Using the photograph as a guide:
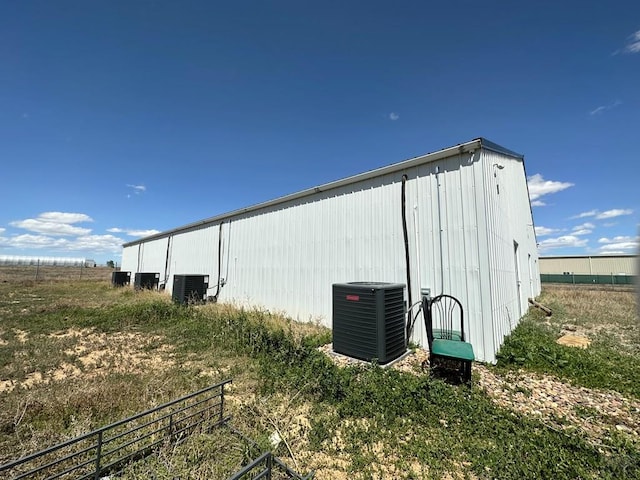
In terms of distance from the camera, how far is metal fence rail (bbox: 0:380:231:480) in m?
2.20

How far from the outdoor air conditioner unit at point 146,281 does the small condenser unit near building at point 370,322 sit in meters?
14.0

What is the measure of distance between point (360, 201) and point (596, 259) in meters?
38.9

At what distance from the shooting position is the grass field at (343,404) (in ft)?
8.16

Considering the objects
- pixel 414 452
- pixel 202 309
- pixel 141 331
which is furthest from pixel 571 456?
pixel 202 309

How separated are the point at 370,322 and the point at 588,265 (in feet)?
133

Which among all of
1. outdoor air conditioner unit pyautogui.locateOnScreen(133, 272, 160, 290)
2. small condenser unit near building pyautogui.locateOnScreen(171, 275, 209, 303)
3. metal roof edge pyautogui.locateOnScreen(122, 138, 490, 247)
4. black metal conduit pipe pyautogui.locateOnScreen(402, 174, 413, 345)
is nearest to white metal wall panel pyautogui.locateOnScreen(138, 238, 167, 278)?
outdoor air conditioner unit pyautogui.locateOnScreen(133, 272, 160, 290)

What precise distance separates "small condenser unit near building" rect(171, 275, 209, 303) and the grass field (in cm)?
442

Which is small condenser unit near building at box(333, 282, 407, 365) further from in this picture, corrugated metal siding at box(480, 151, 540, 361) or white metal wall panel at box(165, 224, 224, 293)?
white metal wall panel at box(165, 224, 224, 293)

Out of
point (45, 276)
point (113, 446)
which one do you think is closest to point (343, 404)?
point (113, 446)

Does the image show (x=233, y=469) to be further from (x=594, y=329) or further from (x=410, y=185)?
(x=594, y=329)

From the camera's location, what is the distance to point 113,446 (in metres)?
2.65

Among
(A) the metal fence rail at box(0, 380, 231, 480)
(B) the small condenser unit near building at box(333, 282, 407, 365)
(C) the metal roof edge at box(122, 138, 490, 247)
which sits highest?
(C) the metal roof edge at box(122, 138, 490, 247)

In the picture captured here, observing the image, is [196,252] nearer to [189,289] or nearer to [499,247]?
[189,289]

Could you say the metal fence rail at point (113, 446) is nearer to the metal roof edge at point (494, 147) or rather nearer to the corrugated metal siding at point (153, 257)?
the metal roof edge at point (494, 147)
